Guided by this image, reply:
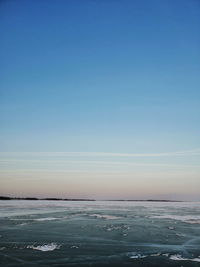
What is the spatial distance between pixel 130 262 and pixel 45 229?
16.6ft

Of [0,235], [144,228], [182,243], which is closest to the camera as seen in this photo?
[182,243]

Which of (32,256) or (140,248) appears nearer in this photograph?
(32,256)

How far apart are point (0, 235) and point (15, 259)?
10.4 ft

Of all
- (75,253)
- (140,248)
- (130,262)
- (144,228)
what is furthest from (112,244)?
(144,228)

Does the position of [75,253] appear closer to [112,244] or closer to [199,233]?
[112,244]

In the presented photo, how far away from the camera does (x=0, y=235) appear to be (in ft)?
29.5

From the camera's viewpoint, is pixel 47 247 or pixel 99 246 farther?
pixel 99 246

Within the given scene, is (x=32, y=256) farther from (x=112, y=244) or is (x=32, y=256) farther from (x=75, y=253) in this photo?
(x=112, y=244)

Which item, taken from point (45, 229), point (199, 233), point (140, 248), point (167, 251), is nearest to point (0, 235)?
point (45, 229)

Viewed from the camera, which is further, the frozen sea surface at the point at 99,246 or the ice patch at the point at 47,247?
the ice patch at the point at 47,247

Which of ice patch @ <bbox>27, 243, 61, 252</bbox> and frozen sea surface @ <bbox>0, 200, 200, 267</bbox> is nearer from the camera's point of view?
frozen sea surface @ <bbox>0, 200, 200, 267</bbox>

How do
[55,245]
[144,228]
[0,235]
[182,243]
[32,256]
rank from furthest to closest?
[144,228], [0,235], [182,243], [55,245], [32,256]

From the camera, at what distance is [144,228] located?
35.4 ft

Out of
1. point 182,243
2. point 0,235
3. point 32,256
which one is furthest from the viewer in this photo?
point 0,235
